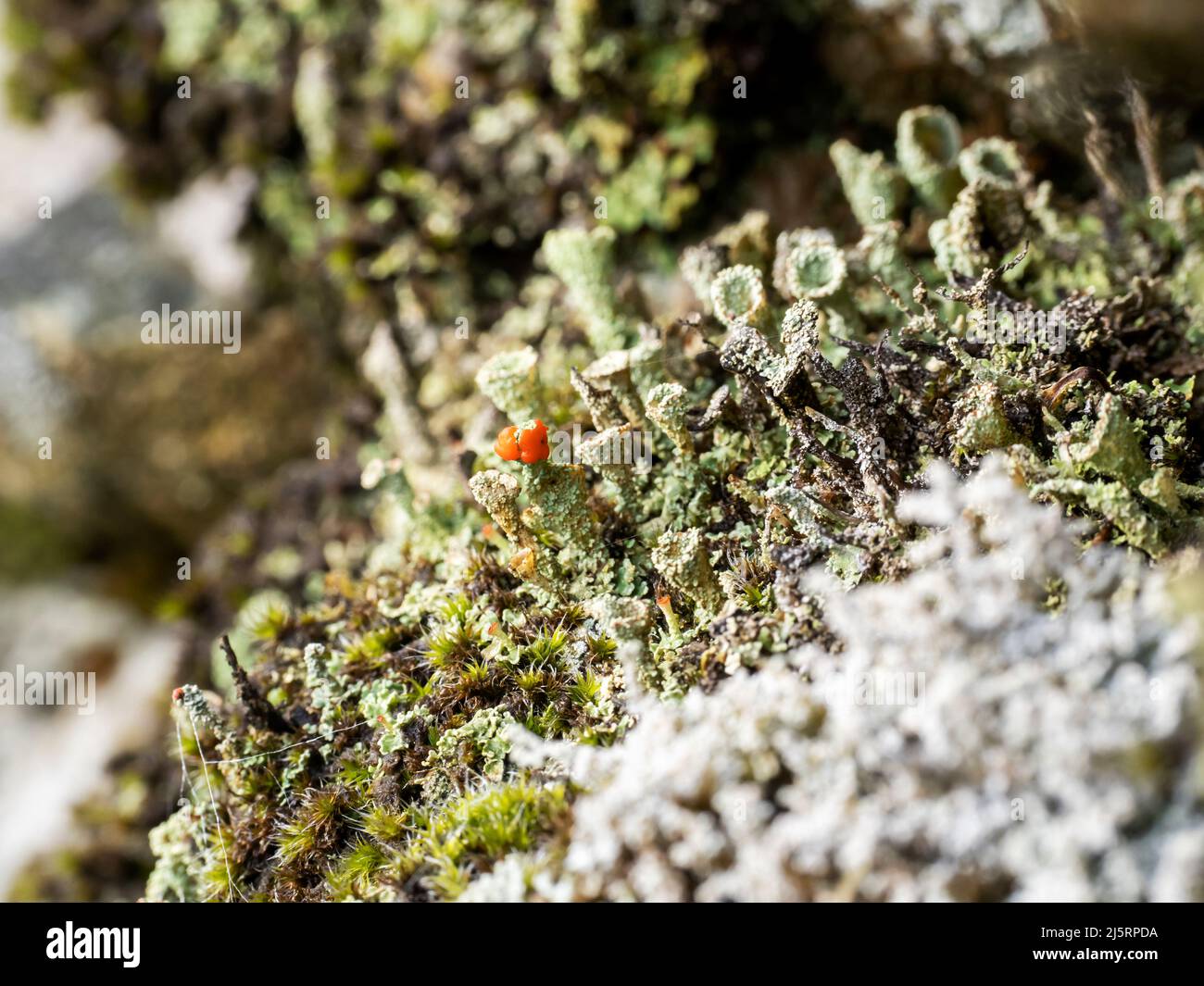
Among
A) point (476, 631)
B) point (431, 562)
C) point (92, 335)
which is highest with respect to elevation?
point (92, 335)

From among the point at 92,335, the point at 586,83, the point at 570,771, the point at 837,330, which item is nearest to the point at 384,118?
the point at 586,83

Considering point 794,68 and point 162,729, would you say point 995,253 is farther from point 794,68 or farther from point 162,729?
point 162,729

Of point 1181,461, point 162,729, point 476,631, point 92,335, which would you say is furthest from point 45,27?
point 1181,461

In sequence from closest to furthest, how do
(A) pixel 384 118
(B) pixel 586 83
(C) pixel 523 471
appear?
(C) pixel 523 471 → (B) pixel 586 83 → (A) pixel 384 118

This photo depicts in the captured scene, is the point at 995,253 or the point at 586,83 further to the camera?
the point at 586,83

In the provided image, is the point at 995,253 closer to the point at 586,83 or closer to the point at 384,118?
the point at 586,83
